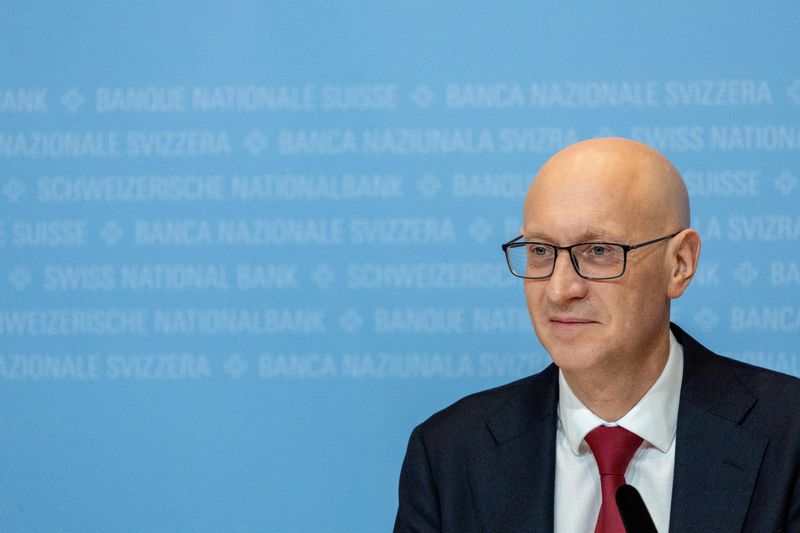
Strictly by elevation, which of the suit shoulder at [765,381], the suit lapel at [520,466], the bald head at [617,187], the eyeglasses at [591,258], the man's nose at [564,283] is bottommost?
the suit lapel at [520,466]

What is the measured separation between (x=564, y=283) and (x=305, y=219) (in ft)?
2.91

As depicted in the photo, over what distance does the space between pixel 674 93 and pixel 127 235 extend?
133 centimetres

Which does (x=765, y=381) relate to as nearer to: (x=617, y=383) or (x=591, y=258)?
(x=617, y=383)

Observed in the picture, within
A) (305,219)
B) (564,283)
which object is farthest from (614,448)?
(305,219)

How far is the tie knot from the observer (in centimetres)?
174

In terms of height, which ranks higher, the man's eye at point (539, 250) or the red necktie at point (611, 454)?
the man's eye at point (539, 250)

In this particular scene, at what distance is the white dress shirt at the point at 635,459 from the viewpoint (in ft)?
5.80

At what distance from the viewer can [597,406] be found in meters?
1.81

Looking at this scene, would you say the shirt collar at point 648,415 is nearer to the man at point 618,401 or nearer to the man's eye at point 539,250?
the man at point 618,401

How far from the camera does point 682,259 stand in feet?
5.89

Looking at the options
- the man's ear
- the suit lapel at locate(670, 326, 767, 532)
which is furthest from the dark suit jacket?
the man's ear

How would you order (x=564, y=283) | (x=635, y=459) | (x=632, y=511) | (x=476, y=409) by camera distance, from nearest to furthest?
(x=632, y=511), (x=564, y=283), (x=635, y=459), (x=476, y=409)

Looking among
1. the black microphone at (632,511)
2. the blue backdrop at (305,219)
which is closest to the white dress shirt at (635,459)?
the black microphone at (632,511)

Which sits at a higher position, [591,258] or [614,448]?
[591,258]
